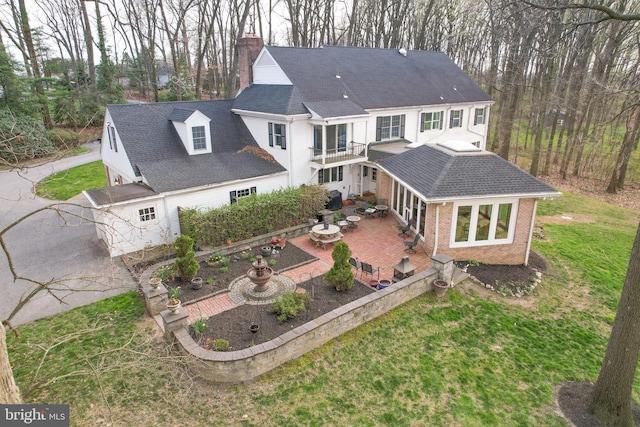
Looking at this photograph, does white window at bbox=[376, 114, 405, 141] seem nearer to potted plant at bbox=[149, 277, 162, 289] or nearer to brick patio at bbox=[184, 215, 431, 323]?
brick patio at bbox=[184, 215, 431, 323]

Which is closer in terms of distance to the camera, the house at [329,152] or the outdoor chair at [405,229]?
the house at [329,152]

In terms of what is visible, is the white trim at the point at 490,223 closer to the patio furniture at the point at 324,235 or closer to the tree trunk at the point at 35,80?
the patio furniture at the point at 324,235

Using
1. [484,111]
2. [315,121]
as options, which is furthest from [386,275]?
[484,111]

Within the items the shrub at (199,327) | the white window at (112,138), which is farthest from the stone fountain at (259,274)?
the white window at (112,138)

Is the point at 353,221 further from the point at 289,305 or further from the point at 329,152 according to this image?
the point at 289,305

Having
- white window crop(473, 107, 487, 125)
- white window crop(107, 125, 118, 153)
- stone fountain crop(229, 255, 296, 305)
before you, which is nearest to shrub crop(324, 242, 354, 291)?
stone fountain crop(229, 255, 296, 305)
